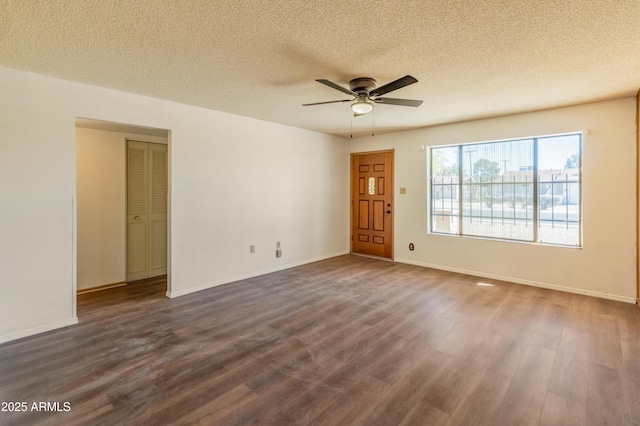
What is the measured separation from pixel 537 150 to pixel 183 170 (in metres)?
4.93

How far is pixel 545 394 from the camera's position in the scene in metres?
2.05

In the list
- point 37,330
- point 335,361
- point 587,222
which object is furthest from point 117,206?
point 587,222

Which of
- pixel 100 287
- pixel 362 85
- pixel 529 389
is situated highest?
pixel 362 85

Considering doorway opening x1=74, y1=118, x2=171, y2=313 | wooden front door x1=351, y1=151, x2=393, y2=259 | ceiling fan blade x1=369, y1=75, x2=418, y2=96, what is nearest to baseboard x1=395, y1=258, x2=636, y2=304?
wooden front door x1=351, y1=151, x2=393, y2=259

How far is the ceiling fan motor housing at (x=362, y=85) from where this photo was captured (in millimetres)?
3039

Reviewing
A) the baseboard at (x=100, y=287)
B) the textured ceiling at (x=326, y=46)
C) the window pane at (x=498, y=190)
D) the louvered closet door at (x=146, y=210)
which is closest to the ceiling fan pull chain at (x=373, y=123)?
the textured ceiling at (x=326, y=46)

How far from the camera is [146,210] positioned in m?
4.91

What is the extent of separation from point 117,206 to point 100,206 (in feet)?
0.68

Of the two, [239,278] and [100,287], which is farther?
[239,278]

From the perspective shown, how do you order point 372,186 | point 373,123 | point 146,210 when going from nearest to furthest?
point 146,210 → point 373,123 → point 372,186

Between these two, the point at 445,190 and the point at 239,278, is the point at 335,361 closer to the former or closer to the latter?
the point at 239,278

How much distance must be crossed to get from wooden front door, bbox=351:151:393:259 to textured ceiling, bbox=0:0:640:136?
246cm

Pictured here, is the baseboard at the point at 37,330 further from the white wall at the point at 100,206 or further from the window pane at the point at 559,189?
the window pane at the point at 559,189

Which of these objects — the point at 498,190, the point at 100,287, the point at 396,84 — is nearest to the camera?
the point at 396,84
